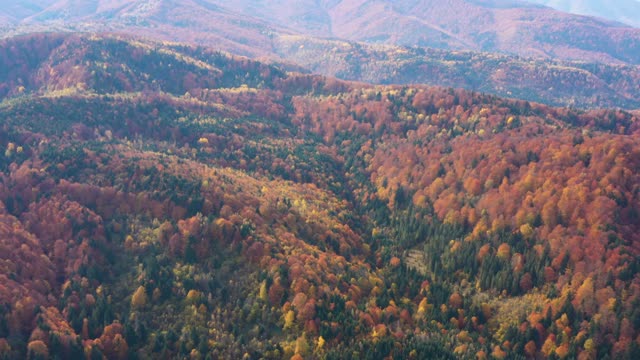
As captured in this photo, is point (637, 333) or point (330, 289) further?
point (330, 289)

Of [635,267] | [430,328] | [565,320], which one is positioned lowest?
[430,328]

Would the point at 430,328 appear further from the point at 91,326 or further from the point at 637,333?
the point at 91,326

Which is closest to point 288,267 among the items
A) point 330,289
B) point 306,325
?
point 330,289

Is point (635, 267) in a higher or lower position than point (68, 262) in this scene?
higher

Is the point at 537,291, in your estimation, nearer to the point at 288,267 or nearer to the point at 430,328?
the point at 430,328

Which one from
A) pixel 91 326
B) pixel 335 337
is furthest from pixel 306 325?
pixel 91 326

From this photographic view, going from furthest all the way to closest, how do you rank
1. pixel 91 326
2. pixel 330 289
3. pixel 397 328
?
1. pixel 330 289
2. pixel 397 328
3. pixel 91 326

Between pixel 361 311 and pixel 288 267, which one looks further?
pixel 288 267

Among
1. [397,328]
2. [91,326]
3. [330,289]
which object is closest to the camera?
[91,326]
